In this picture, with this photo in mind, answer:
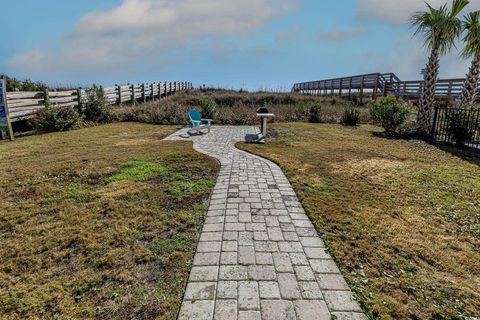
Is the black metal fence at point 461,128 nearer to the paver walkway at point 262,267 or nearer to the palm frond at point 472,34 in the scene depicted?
the palm frond at point 472,34

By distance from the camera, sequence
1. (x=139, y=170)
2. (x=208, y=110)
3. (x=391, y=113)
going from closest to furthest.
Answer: (x=139, y=170)
(x=391, y=113)
(x=208, y=110)

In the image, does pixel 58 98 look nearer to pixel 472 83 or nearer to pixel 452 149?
pixel 452 149

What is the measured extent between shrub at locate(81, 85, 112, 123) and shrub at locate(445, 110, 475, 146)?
13777 millimetres

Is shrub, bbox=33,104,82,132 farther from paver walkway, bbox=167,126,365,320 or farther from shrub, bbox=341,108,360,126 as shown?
shrub, bbox=341,108,360,126

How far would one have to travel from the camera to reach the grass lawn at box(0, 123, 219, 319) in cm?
249

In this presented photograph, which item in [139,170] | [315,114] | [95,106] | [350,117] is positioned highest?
[95,106]

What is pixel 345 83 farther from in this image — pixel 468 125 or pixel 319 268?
pixel 319 268

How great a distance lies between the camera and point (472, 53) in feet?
36.2

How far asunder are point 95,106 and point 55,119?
250 cm

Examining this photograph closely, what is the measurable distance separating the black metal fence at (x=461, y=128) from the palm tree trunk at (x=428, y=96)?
98 cm

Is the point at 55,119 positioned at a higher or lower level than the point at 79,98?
lower

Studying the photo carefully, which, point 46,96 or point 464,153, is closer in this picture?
point 464,153

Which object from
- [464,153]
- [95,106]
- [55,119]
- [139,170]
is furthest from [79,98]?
[464,153]

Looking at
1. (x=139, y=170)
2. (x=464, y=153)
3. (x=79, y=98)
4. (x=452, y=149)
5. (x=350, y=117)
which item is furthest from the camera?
(x=350, y=117)
